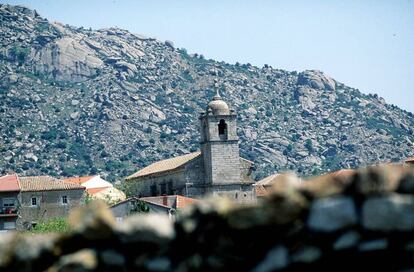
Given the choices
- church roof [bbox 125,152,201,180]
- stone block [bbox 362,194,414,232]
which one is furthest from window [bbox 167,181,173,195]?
stone block [bbox 362,194,414,232]

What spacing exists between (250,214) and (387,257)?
81 centimetres

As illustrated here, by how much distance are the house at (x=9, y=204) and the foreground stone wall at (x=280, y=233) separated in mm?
74775

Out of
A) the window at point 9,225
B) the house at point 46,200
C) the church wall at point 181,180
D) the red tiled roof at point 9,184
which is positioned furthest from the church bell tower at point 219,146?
the window at point 9,225

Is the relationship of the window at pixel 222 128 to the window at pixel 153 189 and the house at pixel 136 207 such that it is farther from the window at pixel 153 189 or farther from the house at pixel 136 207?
the house at pixel 136 207

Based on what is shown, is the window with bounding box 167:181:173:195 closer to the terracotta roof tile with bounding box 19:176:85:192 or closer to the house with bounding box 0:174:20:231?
the terracotta roof tile with bounding box 19:176:85:192

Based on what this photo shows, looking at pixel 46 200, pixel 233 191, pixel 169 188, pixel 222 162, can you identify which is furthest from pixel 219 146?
pixel 46 200

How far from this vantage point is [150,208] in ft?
203

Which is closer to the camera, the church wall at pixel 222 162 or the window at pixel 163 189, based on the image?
the church wall at pixel 222 162

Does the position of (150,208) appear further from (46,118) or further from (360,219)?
(46,118)

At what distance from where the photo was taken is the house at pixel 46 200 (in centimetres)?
8175

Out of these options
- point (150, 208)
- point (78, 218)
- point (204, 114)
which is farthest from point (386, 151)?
point (78, 218)

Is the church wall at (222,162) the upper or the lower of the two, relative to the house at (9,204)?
upper

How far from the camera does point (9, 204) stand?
79.7 meters

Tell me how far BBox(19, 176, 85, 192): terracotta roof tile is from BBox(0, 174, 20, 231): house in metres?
1.33
